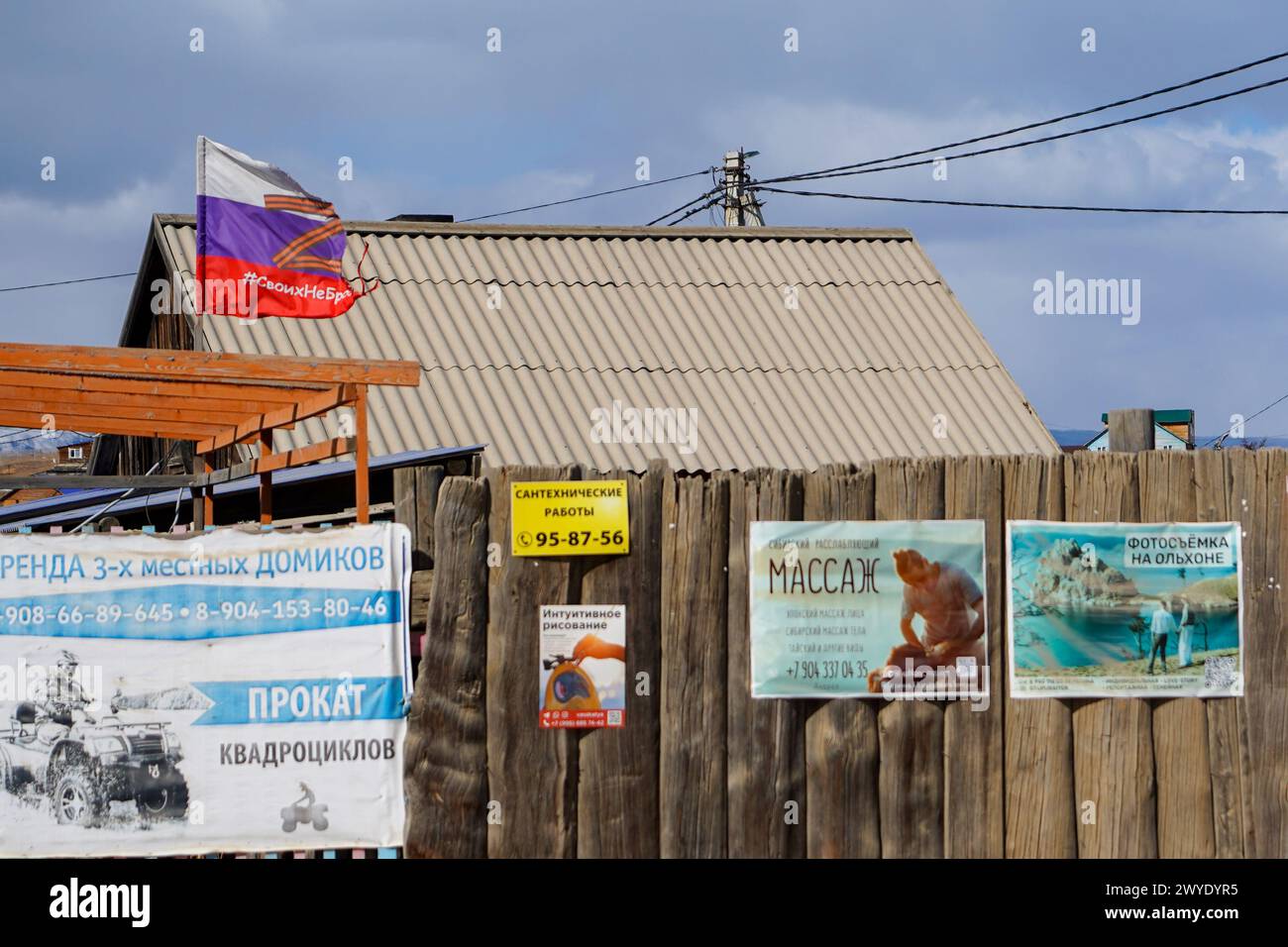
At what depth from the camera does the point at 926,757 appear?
23.1 feet

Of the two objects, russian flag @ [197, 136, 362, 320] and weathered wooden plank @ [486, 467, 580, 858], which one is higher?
russian flag @ [197, 136, 362, 320]

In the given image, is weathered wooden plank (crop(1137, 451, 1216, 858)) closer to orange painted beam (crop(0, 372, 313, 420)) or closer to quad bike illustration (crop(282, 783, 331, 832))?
quad bike illustration (crop(282, 783, 331, 832))

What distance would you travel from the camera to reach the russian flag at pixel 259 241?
8.59 metres

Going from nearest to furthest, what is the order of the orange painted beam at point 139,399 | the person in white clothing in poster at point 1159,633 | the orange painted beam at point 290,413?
the person in white clothing in poster at point 1159,633 < the orange painted beam at point 290,413 < the orange painted beam at point 139,399

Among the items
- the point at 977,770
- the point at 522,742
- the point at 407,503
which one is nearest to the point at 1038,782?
the point at 977,770

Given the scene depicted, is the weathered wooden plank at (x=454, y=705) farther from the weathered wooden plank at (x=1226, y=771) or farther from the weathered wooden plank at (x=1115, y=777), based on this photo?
the weathered wooden plank at (x=1226, y=771)

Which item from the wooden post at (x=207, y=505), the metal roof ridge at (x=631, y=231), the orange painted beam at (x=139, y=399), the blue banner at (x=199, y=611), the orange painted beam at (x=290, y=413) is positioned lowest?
the blue banner at (x=199, y=611)

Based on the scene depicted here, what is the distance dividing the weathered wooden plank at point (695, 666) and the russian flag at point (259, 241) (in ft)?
10.7

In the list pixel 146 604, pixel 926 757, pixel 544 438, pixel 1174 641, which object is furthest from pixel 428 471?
pixel 544 438

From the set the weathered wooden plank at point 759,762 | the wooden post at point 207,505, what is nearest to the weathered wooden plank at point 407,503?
the weathered wooden plank at point 759,762

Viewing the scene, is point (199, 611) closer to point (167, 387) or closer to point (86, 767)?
point (86, 767)

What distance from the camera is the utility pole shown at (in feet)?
99.0

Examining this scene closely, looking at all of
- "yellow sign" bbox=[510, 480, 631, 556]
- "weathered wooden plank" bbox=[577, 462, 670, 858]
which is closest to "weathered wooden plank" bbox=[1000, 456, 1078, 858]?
"weathered wooden plank" bbox=[577, 462, 670, 858]

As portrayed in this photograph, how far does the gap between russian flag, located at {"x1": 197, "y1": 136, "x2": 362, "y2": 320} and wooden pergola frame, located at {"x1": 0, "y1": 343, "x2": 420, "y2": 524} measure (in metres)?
0.70
